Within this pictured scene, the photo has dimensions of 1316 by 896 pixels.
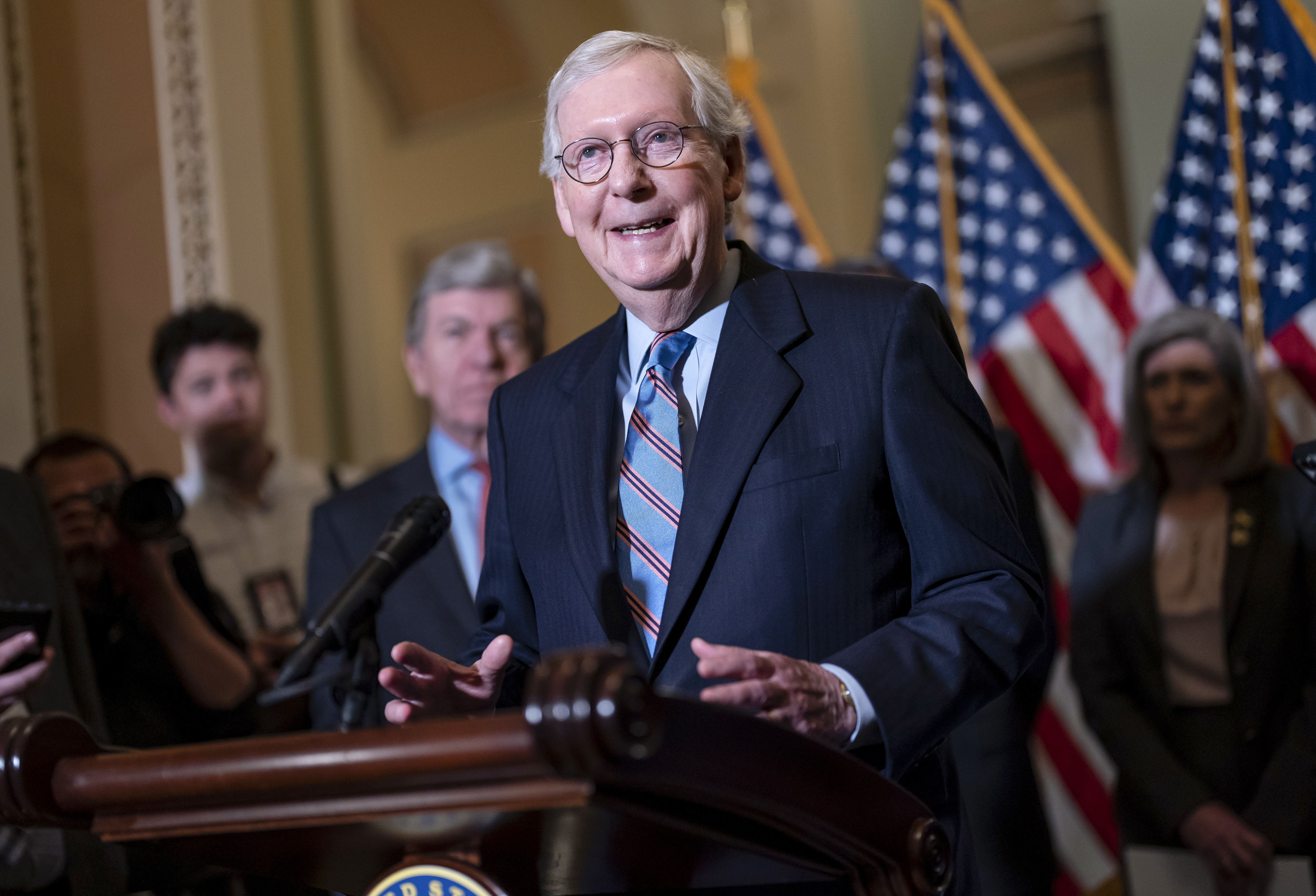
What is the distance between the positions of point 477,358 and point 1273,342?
7.04 ft

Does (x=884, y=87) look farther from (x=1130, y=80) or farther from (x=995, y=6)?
(x=1130, y=80)

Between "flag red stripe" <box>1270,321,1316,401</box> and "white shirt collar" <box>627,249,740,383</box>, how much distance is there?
2.33 m

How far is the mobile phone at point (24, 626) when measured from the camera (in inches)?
75.2

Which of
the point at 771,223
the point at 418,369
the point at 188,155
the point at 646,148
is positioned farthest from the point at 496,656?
the point at 188,155

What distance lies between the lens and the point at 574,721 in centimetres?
74

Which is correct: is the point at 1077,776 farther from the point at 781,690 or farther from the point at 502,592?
the point at 781,690

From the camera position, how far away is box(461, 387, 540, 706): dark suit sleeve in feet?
4.94

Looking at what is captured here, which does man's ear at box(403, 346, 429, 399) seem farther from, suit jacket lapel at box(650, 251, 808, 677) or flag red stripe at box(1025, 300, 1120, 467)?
flag red stripe at box(1025, 300, 1120, 467)

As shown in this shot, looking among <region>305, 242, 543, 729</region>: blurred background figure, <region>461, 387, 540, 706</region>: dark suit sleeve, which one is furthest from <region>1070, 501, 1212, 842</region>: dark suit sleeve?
<region>461, 387, 540, 706</region>: dark suit sleeve

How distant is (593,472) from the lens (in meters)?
1.42

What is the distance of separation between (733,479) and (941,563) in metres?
0.23

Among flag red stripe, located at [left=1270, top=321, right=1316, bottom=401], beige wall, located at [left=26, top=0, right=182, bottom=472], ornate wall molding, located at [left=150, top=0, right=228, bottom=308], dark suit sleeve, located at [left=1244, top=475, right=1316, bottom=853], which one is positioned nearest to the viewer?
dark suit sleeve, located at [left=1244, top=475, right=1316, bottom=853]

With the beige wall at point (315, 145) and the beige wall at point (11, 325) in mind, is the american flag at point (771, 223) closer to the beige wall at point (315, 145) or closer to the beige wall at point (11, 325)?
the beige wall at point (315, 145)

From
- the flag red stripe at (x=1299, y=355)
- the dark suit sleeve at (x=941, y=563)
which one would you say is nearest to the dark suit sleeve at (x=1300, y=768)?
the flag red stripe at (x=1299, y=355)
